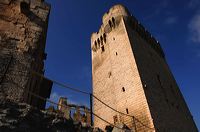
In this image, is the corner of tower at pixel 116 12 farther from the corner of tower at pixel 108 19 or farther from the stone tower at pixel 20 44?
the stone tower at pixel 20 44

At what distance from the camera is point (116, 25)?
1722cm

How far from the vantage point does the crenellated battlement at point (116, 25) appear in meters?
17.6

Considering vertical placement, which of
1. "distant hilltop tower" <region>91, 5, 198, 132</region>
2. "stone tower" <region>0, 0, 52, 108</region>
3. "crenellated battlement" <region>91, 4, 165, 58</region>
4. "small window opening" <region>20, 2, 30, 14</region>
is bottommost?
"stone tower" <region>0, 0, 52, 108</region>

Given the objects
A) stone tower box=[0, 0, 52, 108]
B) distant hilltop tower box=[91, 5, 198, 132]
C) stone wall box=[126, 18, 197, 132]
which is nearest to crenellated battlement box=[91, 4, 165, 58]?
distant hilltop tower box=[91, 5, 198, 132]

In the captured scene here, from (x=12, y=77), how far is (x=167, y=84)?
523 inches

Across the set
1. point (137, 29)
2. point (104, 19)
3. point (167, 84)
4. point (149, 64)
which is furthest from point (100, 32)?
point (167, 84)

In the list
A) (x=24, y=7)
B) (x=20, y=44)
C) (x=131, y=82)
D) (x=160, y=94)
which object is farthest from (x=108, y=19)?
(x=20, y=44)

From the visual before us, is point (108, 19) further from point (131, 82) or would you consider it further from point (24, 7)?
point (24, 7)

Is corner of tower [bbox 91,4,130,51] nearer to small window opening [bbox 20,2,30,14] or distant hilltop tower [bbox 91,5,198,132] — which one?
distant hilltop tower [bbox 91,5,198,132]

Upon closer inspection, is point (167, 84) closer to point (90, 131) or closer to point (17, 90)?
point (90, 131)

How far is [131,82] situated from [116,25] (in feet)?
20.5

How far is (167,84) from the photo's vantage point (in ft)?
50.9

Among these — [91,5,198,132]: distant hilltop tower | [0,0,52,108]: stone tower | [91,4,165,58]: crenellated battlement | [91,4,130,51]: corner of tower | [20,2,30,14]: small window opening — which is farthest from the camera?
[91,4,130,51]: corner of tower

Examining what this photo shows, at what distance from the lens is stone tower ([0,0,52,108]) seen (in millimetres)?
3988
